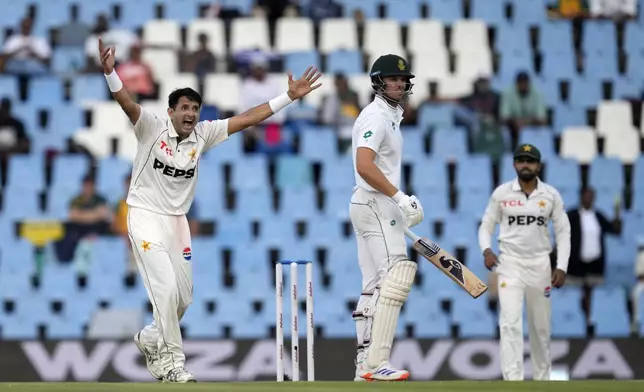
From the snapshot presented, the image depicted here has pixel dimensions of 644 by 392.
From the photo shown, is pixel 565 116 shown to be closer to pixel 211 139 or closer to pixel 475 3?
pixel 475 3

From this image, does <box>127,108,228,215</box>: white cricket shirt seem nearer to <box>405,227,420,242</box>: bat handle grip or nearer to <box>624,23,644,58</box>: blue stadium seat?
<box>405,227,420,242</box>: bat handle grip

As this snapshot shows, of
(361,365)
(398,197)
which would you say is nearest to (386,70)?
(398,197)

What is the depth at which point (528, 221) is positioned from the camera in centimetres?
898

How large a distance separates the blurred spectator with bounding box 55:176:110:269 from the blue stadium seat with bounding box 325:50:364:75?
2680 mm

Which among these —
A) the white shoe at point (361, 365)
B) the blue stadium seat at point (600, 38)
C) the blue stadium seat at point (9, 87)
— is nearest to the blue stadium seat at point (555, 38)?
the blue stadium seat at point (600, 38)

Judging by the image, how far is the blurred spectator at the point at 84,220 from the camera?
12.1 metres

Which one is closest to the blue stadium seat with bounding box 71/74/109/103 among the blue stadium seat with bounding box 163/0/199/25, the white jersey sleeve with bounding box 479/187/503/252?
the blue stadium seat with bounding box 163/0/199/25

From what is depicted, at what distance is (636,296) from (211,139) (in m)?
5.74

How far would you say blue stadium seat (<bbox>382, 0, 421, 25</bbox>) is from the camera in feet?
46.0

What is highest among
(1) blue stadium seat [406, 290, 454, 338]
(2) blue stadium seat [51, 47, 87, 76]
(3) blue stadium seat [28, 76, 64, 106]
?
(2) blue stadium seat [51, 47, 87, 76]

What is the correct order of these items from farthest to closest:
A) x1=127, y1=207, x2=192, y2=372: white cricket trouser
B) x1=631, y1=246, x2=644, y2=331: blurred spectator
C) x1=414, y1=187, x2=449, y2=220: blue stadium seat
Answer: x1=414, y1=187, x2=449, y2=220: blue stadium seat
x1=631, y1=246, x2=644, y2=331: blurred spectator
x1=127, y1=207, x2=192, y2=372: white cricket trouser

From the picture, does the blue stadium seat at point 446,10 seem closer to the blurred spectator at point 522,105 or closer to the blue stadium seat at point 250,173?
the blurred spectator at point 522,105

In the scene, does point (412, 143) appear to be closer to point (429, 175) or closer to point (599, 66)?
point (429, 175)

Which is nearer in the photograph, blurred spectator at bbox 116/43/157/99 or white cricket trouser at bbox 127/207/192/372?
white cricket trouser at bbox 127/207/192/372
